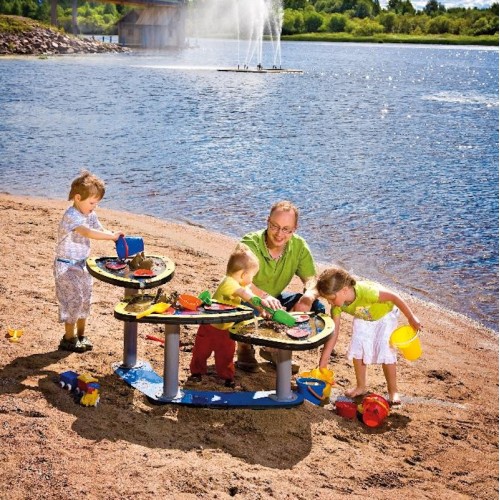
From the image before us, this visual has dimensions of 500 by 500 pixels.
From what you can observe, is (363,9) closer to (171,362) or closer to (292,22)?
(292,22)

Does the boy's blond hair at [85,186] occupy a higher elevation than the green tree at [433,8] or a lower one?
lower

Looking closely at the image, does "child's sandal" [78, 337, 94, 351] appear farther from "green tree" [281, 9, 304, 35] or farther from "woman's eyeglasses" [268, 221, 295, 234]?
"green tree" [281, 9, 304, 35]

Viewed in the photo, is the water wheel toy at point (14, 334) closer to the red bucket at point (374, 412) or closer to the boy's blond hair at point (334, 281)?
the boy's blond hair at point (334, 281)

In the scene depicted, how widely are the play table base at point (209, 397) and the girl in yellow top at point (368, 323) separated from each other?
55 cm

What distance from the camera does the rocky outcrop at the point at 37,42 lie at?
64.3 m

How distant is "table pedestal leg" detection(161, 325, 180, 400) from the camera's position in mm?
5023

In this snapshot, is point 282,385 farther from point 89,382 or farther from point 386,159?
point 386,159

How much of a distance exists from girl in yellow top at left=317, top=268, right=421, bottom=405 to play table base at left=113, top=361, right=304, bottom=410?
55 cm

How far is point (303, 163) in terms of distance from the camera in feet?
63.0

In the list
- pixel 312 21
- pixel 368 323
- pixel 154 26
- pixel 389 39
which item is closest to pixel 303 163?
pixel 368 323

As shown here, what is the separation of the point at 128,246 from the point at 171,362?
111cm

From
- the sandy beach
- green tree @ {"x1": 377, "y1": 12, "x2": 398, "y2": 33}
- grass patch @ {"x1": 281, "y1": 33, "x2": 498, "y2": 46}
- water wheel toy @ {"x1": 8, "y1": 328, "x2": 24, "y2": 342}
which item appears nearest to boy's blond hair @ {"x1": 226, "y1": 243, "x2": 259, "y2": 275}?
the sandy beach

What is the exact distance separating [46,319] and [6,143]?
1406cm

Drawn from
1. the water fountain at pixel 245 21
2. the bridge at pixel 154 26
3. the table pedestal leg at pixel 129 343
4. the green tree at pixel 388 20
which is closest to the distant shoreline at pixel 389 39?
the green tree at pixel 388 20
